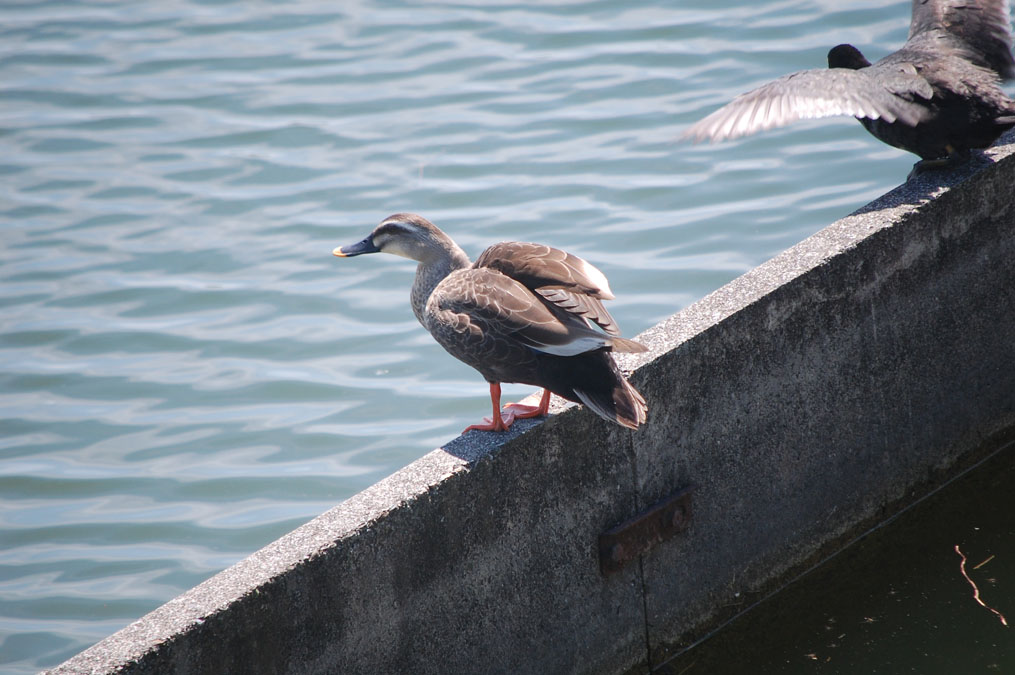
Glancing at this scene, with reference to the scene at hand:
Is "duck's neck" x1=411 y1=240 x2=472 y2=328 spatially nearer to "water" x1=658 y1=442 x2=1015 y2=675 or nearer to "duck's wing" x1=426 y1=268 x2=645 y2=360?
"duck's wing" x1=426 y1=268 x2=645 y2=360

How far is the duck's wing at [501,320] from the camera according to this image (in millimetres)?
3564

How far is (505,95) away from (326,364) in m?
4.01

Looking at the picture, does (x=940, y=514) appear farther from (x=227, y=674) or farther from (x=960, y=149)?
(x=227, y=674)

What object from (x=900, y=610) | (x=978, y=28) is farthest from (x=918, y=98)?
(x=900, y=610)

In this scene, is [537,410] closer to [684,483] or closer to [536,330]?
[536,330]

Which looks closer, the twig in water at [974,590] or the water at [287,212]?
the twig in water at [974,590]

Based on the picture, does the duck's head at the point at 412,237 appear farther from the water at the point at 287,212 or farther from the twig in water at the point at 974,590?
the twig in water at the point at 974,590

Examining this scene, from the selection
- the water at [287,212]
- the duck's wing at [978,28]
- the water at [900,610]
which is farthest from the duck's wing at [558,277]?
the water at [287,212]

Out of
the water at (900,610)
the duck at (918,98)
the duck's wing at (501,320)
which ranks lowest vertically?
the water at (900,610)

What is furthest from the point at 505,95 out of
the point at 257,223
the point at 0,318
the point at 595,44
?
the point at 0,318

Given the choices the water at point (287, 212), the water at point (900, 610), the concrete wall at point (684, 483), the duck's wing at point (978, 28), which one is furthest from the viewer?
the water at point (287, 212)

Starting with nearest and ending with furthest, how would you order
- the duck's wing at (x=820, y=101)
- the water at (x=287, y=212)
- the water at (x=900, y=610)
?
the water at (x=900, y=610), the duck's wing at (x=820, y=101), the water at (x=287, y=212)

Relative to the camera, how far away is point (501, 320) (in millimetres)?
3719

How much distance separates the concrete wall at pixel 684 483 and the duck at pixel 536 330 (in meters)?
0.20
